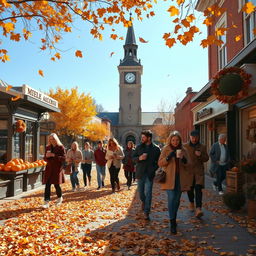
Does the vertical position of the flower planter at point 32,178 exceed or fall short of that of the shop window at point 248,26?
it falls short

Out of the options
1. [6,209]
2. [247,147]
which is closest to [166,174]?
[6,209]

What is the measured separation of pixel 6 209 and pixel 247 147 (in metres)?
7.24

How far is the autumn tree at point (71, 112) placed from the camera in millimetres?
30578

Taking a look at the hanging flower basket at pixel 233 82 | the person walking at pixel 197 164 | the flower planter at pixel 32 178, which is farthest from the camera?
the flower planter at pixel 32 178

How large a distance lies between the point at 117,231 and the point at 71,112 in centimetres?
2644

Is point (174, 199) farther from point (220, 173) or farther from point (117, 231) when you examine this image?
point (220, 173)

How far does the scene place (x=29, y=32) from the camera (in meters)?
6.44

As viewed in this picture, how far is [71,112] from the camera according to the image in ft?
101

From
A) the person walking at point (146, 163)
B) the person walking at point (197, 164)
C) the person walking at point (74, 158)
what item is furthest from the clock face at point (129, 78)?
the person walking at point (146, 163)

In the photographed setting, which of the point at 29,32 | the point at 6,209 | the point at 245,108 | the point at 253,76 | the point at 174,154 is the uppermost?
the point at 29,32

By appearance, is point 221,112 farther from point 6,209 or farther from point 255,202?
point 6,209

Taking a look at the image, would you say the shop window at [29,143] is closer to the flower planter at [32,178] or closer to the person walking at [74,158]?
the flower planter at [32,178]

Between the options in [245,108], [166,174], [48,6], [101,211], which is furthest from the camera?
[245,108]

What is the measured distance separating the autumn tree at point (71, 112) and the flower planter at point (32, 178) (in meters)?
19.5
